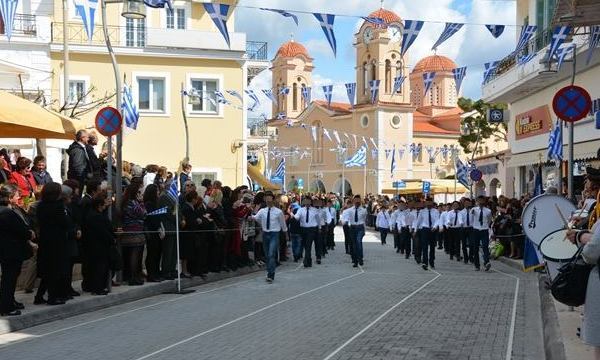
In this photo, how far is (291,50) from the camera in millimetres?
101938

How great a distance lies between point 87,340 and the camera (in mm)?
9977

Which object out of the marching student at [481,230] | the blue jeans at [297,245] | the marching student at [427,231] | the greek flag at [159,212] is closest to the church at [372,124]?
the blue jeans at [297,245]

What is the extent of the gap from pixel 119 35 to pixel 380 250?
14.8 metres

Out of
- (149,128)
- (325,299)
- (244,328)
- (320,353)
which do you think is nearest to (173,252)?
(325,299)

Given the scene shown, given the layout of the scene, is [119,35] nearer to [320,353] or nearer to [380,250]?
[380,250]

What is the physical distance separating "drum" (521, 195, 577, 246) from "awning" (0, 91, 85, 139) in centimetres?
856

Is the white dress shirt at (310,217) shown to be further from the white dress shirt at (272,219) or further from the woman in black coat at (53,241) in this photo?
the woman in black coat at (53,241)

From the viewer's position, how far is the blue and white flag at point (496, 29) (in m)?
19.8

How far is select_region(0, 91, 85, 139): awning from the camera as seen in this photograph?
13312 millimetres

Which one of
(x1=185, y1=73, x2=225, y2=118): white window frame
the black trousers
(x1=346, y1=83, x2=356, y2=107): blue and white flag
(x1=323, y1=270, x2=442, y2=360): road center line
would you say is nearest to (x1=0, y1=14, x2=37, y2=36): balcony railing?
(x1=185, y1=73, x2=225, y2=118): white window frame

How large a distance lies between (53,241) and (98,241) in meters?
1.48

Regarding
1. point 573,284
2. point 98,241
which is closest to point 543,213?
point 573,284

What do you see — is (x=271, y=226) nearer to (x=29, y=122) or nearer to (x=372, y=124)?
(x=29, y=122)

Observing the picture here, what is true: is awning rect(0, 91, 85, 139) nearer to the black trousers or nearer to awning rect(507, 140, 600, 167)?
the black trousers
